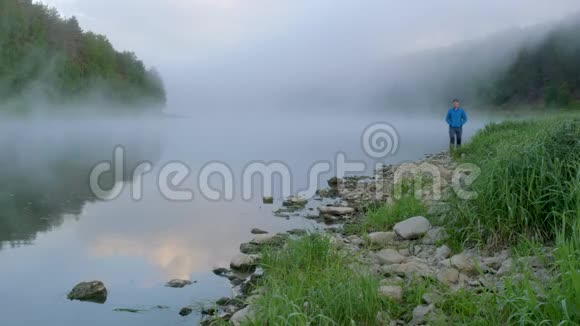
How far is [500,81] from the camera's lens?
103375mm

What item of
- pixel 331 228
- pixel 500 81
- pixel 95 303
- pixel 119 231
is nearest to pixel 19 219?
pixel 119 231

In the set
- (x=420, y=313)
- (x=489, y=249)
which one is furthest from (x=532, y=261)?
(x=420, y=313)

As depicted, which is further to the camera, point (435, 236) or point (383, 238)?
point (383, 238)

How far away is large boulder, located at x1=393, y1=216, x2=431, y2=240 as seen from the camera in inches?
289

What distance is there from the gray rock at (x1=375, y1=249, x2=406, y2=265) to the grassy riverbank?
257 millimetres

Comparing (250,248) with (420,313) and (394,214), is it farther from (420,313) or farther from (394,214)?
(420,313)

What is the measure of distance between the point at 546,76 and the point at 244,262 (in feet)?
319

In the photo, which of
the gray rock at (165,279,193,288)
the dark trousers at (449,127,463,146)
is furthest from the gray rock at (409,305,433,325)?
the dark trousers at (449,127,463,146)

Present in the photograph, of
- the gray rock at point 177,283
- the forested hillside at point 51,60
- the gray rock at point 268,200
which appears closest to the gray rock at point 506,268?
the gray rock at point 177,283

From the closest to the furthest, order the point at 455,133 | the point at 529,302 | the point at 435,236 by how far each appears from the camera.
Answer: the point at 529,302 → the point at 435,236 → the point at 455,133

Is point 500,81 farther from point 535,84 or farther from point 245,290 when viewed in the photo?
point 245,290

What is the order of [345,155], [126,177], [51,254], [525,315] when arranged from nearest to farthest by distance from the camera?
[525,315] → [51,254] → [126,177] → [345,155]

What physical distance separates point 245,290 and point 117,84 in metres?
90.9

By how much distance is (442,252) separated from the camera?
6.36 metres
